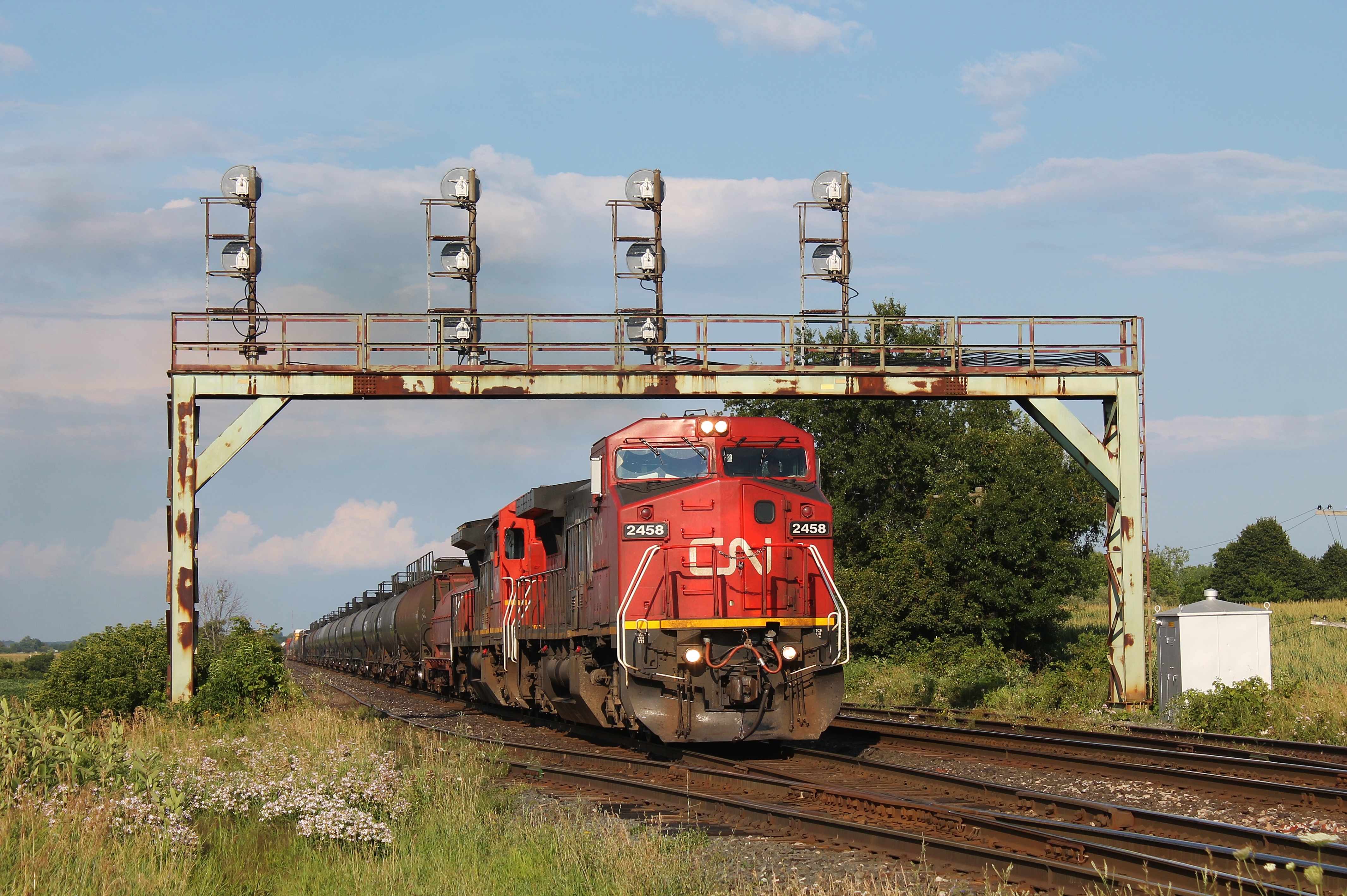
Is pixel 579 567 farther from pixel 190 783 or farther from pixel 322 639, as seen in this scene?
pixel 322 639

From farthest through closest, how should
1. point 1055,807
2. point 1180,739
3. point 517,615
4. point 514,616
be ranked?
point 514,616 < point 517,615 < point 1180,739 < point 1055,807

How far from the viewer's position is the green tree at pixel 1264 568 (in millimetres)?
67562

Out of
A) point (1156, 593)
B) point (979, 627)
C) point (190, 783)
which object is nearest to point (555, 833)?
point (190, 783)

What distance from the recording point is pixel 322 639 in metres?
60.5

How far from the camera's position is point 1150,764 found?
13.8 metres

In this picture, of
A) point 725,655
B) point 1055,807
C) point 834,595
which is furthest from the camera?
point 834,595

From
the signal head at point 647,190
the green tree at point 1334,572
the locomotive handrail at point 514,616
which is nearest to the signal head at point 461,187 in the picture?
the signal head at point 647,190

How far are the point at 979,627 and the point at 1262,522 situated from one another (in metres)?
44.7

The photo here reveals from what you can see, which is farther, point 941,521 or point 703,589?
point 941,521

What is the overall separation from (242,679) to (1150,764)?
591 inches

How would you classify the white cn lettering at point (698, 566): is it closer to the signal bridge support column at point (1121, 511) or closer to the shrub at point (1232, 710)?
the shrub at point (1232, 710)

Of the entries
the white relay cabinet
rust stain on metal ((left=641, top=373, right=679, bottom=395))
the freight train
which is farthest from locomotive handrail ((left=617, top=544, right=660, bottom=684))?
the white relay cabinet

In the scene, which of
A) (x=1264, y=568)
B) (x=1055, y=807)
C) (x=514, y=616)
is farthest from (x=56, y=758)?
(x=1264, y=568)

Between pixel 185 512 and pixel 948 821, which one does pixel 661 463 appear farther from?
pixel 185 512
